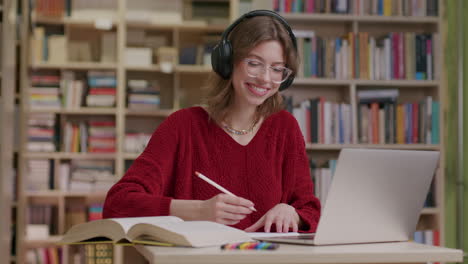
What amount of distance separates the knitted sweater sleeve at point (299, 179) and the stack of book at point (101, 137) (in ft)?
11.1

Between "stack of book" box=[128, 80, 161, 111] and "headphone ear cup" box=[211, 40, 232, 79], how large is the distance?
3.37 m

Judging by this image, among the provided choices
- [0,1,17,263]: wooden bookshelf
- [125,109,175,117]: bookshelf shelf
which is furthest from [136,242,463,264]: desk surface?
[125,109,175,117]: bookshelf shelf

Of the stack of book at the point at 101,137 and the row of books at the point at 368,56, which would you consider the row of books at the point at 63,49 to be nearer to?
the stack of book at the point at 101,137

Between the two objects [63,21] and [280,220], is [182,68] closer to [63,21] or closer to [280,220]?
[63,21]

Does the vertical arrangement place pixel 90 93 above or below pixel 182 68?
below

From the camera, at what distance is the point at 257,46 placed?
5.59 ft

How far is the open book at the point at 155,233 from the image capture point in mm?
999

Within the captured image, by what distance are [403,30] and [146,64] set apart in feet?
6.85

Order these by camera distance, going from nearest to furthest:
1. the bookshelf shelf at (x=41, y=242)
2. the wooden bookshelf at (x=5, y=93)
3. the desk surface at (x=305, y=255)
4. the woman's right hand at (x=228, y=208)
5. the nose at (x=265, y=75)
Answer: the desk surface at (x=305, y=255)
the woman's right hand at (x=228, y=208)
the nose at (x=265, y=75)
the wooden bookshelf at (x=5, y=93)
the bookshelf shelf at (x=41, y=242)

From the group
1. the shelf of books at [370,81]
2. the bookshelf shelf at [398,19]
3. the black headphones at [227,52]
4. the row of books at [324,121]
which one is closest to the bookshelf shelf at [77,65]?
the shelf of books at [370,81]

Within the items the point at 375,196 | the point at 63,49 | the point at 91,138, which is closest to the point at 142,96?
the point at 91,138

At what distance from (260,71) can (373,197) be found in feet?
2.14

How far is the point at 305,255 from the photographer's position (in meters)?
0.95

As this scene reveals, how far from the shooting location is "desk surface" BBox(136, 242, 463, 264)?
919 millimetres
